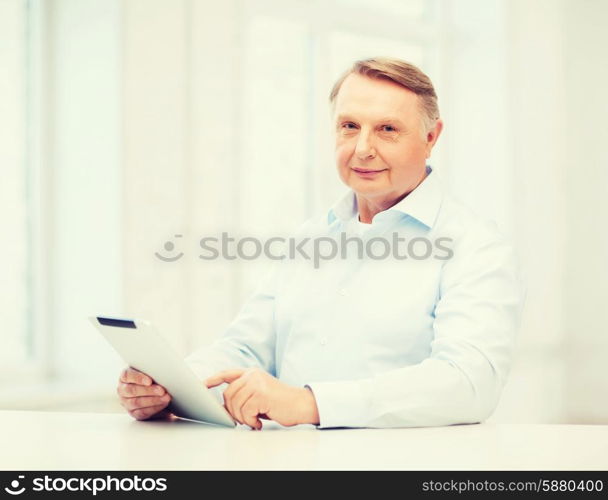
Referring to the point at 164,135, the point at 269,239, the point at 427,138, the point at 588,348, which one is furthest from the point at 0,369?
the point at 588,348

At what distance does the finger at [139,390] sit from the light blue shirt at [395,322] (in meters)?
0.26

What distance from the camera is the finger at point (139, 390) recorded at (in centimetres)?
146

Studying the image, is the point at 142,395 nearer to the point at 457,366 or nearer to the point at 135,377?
the point at 135,377

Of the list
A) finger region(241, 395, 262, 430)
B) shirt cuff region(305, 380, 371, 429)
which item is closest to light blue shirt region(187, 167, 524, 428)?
shirt cuff region(305, 380, 371, 429)

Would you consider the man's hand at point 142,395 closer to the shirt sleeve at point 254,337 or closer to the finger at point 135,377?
the finger at point 135,377

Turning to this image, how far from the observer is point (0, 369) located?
10.3ft

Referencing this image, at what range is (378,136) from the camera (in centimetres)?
179

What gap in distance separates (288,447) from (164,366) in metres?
0.29

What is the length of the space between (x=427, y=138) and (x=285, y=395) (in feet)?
2.46

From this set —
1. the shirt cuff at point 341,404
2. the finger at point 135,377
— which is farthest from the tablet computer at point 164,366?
the shirt cuff at point 341,404

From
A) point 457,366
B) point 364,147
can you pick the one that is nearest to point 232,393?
point 457,366

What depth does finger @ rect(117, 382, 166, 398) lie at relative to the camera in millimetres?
1457

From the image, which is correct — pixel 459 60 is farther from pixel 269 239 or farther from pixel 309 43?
pixel 269 239

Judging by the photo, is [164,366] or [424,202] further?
[424,202]
